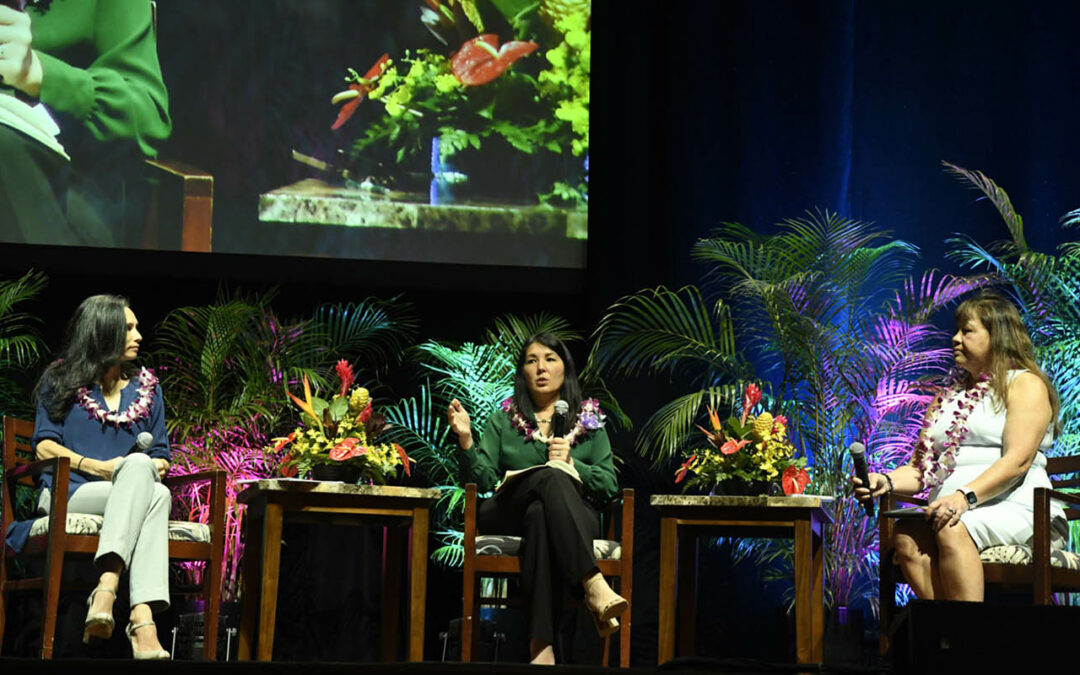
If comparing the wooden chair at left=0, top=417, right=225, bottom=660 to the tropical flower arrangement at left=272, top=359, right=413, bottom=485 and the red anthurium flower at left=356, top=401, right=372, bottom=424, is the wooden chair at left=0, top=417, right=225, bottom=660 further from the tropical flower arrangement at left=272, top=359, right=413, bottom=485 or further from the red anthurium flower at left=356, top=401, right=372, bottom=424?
the red anthurium flower at left=356, top=401, right=372, bottom=424

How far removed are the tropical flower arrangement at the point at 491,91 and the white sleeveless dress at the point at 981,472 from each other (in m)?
2.16

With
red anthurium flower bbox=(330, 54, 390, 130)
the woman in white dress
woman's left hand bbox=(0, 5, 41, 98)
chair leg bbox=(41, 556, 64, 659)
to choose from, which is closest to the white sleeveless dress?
the woman in white dress

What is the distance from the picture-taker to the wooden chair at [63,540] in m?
3.75

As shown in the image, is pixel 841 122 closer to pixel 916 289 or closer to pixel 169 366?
pixel 916 289

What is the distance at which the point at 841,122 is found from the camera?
568cm

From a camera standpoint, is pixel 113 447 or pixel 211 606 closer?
pixel 211 606

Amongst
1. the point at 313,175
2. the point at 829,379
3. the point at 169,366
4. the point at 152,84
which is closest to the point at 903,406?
the point at 829,379

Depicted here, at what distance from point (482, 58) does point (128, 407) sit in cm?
226

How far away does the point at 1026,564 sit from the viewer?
3.75 meters

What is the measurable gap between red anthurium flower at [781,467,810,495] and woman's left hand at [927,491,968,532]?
0.54 metres

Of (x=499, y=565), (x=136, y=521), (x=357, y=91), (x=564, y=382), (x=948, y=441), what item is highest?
(x=357, y=91)

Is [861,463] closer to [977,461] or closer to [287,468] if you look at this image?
[977,461]

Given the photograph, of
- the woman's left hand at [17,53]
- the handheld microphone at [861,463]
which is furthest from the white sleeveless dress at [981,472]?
the woman's left hand at [17,53]

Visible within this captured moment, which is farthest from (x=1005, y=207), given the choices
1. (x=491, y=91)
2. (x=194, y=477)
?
(x=194, y=477)
